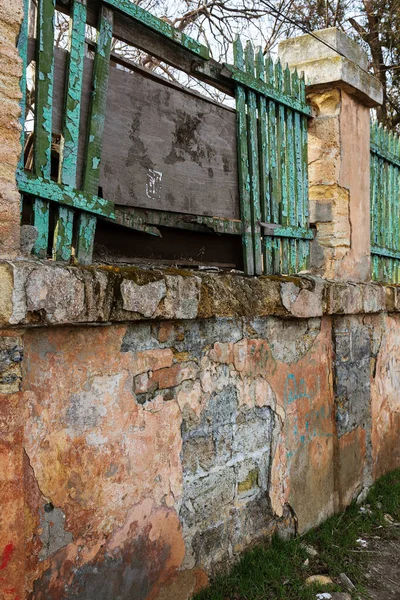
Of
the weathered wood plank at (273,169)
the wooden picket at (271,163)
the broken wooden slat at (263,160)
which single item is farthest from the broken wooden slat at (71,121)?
the weathered wood plank at (273,169)

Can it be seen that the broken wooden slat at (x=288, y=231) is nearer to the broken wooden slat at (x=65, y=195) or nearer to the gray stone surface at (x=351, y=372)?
the gray stone surface at (x=351, y=372)

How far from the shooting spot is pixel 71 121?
7.06 feet

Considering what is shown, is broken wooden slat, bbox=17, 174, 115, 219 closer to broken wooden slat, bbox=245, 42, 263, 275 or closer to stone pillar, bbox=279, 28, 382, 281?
broken wooden slat, bbox=245, 42, 263, 275

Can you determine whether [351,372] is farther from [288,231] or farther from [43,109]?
[43,109]

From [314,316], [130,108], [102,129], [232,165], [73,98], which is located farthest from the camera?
[314,316]

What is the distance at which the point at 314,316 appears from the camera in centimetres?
332

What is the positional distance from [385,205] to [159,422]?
3.34 meters

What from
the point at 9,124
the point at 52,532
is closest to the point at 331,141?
the point at 9,124

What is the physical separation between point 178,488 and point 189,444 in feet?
0.65

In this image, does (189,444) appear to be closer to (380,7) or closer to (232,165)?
(232,165)

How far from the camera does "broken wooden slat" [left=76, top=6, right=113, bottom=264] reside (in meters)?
2.21

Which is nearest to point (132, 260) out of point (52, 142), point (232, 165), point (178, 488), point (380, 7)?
point (52, 142)

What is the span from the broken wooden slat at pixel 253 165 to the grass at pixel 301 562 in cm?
156

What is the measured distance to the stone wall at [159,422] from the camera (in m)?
1.82
